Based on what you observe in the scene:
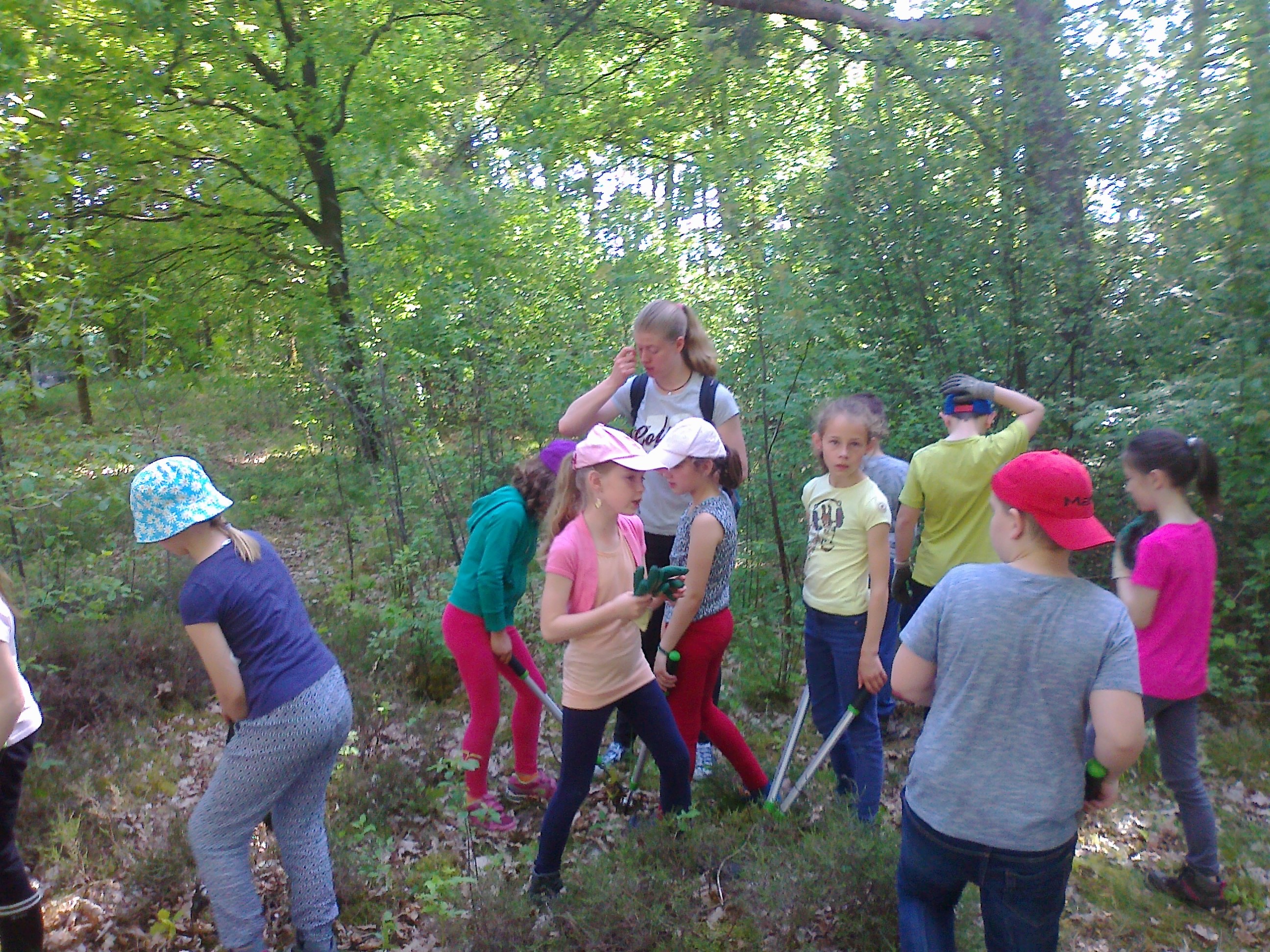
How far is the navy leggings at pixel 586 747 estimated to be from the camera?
312 centimetres

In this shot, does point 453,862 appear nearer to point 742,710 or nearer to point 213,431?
point 742,710

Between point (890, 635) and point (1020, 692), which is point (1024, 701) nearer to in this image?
point (1020, 692)

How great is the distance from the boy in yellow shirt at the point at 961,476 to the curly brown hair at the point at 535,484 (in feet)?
5.43

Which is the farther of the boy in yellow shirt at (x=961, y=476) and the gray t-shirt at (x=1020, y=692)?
the boy in yellow shirt at (x=961, y=476)

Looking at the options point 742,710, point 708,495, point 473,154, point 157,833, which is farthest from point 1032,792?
point 473,154

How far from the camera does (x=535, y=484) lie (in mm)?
3664

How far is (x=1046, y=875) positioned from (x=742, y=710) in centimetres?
320

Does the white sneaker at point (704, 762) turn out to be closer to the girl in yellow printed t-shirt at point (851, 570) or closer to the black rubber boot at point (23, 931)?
the girl in yellow printed t-shirt at point (851, 570)

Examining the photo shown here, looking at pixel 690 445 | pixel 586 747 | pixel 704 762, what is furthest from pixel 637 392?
pixel 704 762

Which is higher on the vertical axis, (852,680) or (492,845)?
(852,680)

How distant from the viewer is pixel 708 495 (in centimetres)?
346

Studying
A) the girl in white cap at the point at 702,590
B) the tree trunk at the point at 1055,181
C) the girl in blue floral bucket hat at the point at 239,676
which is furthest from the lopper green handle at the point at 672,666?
the tree trunk at the point at 1055,181

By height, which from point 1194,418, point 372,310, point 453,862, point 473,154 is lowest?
point 453,862

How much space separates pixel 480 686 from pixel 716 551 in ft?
4.17
